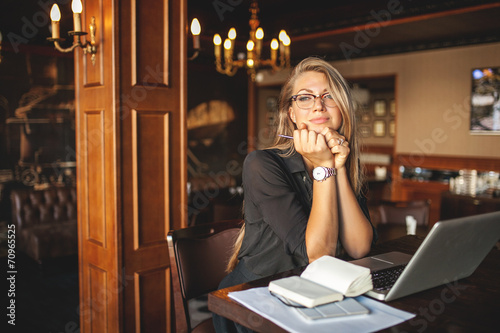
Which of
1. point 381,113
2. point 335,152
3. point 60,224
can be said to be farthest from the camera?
point 381,113

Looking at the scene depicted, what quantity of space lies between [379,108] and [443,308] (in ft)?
32.0

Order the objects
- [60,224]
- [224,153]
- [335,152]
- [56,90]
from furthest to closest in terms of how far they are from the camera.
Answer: [224,153] → [56,90] → [60,224] → [335,152]

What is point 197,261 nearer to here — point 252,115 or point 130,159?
point 130,159

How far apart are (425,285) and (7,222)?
5.76 meters

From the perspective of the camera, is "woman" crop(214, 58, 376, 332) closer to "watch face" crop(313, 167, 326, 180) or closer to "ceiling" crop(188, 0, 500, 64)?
"watch face" crop(313, 167, 326, 180)

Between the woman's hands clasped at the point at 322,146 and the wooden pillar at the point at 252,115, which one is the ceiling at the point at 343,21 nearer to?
the wooden pillar at the point at 252,115

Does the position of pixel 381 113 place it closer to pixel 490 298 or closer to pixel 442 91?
pixel 442 91

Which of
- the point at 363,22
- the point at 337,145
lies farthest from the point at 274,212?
the point at 363,22

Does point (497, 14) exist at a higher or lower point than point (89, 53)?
higher

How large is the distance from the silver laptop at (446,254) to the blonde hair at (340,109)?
0.55 m

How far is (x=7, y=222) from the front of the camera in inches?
219

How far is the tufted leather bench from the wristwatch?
4166 millimetres

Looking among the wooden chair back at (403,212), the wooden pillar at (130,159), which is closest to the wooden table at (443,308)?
the wooden pillar at (130,159)

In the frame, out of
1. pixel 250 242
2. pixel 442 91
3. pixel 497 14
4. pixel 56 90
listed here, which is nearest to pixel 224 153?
pixel 56 90
